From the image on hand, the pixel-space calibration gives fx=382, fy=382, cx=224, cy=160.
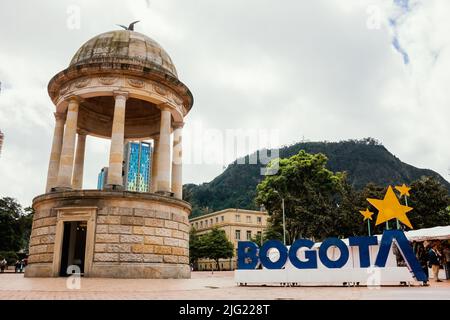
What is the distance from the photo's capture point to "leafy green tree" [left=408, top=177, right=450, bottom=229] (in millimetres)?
42125

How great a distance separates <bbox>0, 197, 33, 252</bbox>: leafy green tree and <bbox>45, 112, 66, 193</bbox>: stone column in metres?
36.3

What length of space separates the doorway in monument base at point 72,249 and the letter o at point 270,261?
10.0 m

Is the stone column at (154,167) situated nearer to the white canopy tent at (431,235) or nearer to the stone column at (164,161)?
the stone column at (164,161)

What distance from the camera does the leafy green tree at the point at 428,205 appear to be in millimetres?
Answer: 42125

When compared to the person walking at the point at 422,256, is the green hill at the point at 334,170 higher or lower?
higher

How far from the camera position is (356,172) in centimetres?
14912

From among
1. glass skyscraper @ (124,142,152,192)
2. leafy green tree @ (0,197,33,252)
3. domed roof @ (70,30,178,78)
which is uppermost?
glass skyscraper @ (124,142,152,192)

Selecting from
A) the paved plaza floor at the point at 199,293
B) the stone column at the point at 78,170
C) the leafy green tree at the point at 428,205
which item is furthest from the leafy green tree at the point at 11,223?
the leafy green tree at the point at 428,205

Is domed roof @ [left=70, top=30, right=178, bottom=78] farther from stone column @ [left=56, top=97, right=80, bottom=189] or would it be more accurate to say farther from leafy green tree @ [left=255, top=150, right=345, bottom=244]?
leafy green tree @ [left=255, top=150, right=345, bottom=244]

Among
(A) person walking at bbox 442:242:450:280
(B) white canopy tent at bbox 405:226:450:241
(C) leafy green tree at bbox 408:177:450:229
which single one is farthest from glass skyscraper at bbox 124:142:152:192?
(B) white canopy tent at bbox 405:226:450:241

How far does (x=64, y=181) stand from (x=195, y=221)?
248 feet
